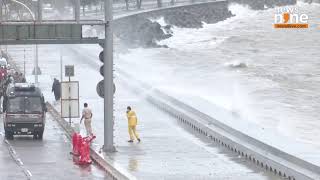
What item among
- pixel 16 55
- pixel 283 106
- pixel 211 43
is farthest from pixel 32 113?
pixel 211 43

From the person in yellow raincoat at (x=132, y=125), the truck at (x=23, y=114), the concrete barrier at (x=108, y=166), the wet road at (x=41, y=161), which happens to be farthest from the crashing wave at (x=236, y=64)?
the person in yellow raincoat at (x=132, y=125)

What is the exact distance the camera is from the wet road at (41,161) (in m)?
27.0

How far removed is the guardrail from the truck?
19.6 feet

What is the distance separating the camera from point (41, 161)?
29750mm

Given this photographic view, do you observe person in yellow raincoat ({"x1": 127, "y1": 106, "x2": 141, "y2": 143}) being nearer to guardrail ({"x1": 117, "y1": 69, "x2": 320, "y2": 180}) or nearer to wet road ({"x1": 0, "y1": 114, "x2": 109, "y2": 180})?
wet road ({"x1": 0, "y1": 114, "x2": 109, "y2": 180})

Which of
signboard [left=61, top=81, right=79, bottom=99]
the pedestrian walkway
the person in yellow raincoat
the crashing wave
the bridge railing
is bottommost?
the pedestrian walkway

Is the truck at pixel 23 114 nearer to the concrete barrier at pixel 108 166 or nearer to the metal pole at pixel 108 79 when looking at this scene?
Result: the concrete barrier at pixel 108 166

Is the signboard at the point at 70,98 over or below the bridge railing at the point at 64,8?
below

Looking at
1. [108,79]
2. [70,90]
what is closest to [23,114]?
[70,90]

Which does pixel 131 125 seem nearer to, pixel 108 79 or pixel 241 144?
pixel 108 79

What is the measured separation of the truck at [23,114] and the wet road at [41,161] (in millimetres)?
367

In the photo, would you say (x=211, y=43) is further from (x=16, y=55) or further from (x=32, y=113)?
(x=32, y=113)

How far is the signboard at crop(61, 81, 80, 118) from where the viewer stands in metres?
37.6

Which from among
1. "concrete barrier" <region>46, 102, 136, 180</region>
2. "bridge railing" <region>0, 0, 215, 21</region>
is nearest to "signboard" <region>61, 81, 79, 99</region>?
"concrete barrier" <region>46, 102, 136, 180</region>
